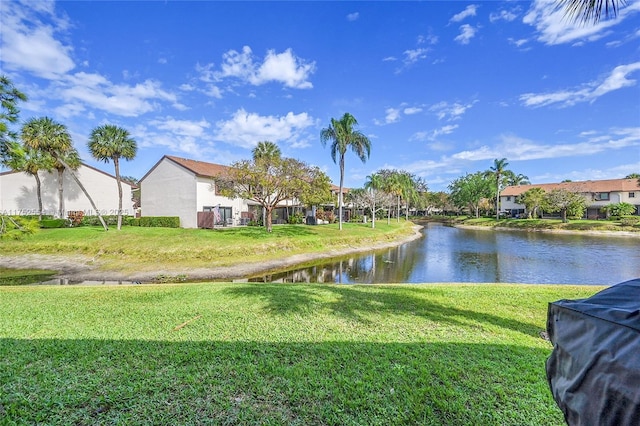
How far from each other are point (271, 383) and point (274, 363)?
496 mm

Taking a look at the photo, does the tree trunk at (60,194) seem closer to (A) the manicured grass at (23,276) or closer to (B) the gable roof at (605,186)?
(A) the manicured grass at (23,276)

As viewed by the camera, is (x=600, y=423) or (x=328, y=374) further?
(x=328, y=374)

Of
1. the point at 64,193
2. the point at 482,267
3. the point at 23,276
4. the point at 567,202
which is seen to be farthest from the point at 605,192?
the point at 64,193

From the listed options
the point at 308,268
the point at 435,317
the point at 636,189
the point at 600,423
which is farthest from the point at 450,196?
the point at 600,423

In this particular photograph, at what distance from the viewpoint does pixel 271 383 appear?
11.7 ft

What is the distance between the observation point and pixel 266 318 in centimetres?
605

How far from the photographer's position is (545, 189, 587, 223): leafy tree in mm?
47062

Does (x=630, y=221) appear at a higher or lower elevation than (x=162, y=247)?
higher

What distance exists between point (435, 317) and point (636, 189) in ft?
217

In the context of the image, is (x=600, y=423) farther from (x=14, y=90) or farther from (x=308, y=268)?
(x=308, y=268)

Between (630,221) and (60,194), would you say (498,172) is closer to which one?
(630,221)

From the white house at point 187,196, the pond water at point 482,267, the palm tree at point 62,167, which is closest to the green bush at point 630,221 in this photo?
the pond water at point 482,267

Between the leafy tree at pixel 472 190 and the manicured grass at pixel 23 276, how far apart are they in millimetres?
67224

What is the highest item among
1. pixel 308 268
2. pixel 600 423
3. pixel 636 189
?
pixel 636 189
